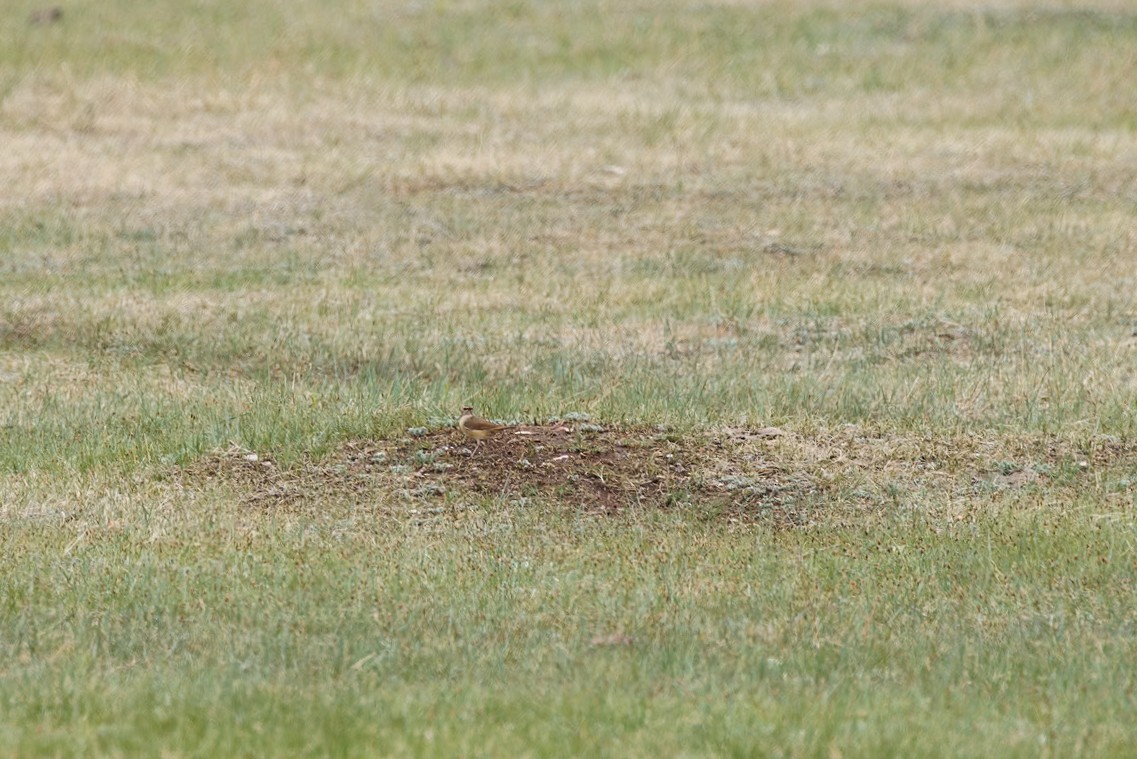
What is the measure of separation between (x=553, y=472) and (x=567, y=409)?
1.58 metres

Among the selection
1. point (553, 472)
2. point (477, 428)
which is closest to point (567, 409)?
point (477, 428)

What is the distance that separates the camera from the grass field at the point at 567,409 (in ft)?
20.3

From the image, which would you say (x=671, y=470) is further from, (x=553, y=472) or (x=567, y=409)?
(x=567, y=409)

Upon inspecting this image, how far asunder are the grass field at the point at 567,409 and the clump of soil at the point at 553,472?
33mm

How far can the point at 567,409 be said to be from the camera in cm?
1081

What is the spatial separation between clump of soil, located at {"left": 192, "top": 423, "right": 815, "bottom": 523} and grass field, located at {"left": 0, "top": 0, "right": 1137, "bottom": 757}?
33mm

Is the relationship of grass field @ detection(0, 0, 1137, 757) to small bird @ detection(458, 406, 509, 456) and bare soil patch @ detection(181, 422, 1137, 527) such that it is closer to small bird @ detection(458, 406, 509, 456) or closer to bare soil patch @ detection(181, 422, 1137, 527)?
bare soil patch @ detection(181, 422, 1137, 527)

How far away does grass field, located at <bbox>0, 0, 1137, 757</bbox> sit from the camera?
6191 millimetres

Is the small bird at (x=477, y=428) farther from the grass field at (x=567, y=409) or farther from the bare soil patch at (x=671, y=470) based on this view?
the grass field at (x=567, y=409)

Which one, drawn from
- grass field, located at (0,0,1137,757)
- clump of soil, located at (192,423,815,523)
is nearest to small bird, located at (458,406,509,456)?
clump of soil, located at (192,423,815,523)

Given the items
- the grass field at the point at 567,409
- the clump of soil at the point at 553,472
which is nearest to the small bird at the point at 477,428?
the clump of soil at the point at 553,472

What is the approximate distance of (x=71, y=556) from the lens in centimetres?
786

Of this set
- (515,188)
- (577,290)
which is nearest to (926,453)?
(577,290)

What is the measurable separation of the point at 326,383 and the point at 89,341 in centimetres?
263
